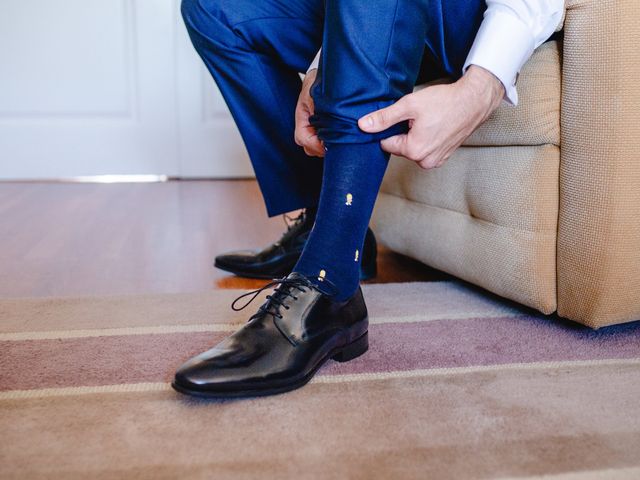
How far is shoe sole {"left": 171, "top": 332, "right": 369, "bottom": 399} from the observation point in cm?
62

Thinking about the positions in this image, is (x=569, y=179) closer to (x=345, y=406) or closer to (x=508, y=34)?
(x=508, y=34)

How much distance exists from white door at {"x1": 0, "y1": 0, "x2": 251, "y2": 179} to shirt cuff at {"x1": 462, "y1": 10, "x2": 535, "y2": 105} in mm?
2011

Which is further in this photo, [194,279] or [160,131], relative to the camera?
[160,131]

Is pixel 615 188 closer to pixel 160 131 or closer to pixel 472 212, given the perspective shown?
pixel 472 212

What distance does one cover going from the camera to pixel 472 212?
3.19 ft

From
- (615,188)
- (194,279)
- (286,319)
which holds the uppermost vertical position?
(615,188)

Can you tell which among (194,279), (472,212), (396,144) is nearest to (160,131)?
(194,279)

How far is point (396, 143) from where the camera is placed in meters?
0.68

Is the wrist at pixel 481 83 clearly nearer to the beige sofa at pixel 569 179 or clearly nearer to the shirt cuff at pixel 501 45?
the shirt cuff at pixel 501 45

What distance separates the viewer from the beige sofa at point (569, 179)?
75cm

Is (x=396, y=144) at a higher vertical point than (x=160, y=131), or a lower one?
higher

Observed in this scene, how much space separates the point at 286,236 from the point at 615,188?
0.55 m

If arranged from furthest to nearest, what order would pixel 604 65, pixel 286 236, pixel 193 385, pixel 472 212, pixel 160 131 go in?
1. pixel 160 131
2. pixel 286 236
3. pixel 472 212
4. pixel 604 65
5. pixel 193 385

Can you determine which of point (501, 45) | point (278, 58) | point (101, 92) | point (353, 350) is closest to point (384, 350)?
point (353, 350)
